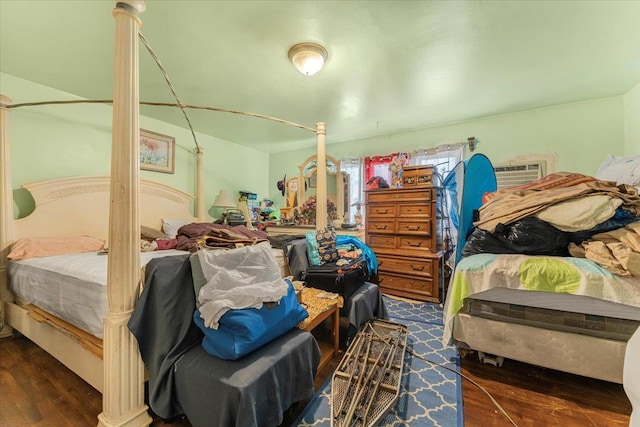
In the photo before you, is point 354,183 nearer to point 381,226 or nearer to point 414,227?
point 381,226

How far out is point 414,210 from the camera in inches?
126

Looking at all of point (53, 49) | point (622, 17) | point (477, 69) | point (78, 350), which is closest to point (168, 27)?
point (53, 49)

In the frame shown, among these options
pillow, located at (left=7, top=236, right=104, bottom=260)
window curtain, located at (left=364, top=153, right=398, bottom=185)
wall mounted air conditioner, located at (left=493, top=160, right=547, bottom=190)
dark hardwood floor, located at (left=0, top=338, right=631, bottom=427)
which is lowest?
dark hardwood floor, located at (left=0, top=338, right=631, bottom=427)

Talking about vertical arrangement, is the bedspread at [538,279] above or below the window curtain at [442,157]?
below

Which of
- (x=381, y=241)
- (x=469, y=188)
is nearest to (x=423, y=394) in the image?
(x=469, y=188)

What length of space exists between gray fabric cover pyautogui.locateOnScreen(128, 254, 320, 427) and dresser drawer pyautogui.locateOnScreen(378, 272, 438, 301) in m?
1.93

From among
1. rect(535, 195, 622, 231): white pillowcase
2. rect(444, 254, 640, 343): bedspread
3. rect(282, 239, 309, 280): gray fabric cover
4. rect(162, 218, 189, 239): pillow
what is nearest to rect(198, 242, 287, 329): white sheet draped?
rect(282, 239, 309, 280): gray fabric cover

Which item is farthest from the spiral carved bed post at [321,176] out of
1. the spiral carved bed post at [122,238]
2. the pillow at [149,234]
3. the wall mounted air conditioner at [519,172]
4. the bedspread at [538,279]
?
the wall mounted air conditioner at [519,172]

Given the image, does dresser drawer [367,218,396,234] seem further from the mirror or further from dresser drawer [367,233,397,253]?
the mirror

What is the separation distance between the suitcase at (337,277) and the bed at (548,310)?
76 cm

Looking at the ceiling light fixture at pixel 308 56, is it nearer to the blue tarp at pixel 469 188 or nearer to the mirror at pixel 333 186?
the blue tarp at pixel 469 188

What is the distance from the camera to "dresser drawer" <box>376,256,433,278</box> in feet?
10.1

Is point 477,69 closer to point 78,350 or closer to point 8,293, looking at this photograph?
point 78,350

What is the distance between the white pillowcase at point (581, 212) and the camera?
1.50 metres
